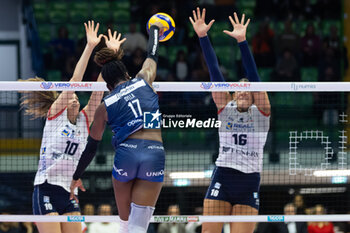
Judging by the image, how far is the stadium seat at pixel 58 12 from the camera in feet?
59.3

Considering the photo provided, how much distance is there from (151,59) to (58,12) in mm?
12565

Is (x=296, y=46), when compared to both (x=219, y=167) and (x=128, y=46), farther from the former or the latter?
(x=219, y=167)

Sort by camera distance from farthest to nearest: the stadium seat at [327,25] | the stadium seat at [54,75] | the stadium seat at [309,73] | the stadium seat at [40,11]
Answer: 1. the stadium seat at [40,11]
2. the stadium seat at [327,25]
3. the stadium seat at [309,73]
4. the stadium seat at [54,75]

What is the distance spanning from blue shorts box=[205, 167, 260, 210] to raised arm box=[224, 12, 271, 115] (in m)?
0.86

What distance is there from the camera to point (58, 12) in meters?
18.2

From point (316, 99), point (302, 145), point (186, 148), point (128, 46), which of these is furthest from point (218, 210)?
point (128, 46)

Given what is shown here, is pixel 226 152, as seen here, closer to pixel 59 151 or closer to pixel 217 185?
pixel 217 185

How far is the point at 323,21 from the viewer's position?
59.5 ft

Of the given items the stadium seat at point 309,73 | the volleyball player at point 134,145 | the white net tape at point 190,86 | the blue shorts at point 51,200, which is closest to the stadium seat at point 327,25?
the stadium seat at point 309,73

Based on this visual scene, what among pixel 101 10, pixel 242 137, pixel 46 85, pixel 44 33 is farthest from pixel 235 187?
pixel 101 10

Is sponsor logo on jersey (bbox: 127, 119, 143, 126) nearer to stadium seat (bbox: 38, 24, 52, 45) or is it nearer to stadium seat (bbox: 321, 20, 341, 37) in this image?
stadium seat (bbox: 38, 24, 52, 45)

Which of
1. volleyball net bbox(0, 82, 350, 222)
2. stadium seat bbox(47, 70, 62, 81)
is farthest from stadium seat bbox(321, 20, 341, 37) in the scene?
stadium seat bbox(47, 70, 62, 81)

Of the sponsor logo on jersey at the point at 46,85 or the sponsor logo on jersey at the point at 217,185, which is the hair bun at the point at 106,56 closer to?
the sponsor logo on jersey at the point at 46,85

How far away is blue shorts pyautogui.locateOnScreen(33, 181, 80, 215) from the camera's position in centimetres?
767
